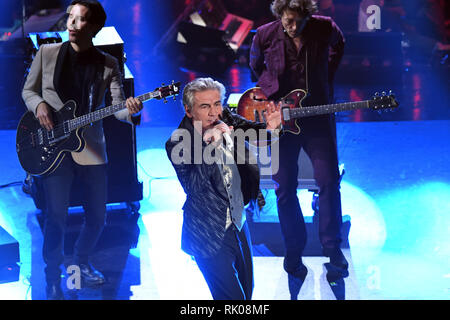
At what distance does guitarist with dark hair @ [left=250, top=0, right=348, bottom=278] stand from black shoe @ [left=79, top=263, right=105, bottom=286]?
1337 mm

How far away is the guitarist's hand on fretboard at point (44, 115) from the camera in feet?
13.6

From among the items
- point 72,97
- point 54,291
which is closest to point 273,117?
point 72,97

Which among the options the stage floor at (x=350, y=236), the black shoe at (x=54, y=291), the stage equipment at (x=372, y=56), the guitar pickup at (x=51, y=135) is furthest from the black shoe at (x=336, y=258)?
the stage equipment at (x=372, y=56)

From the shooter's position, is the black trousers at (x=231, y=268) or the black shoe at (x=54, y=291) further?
the black shoe at (x=54, y=291)

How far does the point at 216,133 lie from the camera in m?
3.17

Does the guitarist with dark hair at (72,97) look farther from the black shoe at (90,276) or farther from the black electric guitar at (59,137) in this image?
the black shoe at (90,276)

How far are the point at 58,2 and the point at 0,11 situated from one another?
42.5 inches

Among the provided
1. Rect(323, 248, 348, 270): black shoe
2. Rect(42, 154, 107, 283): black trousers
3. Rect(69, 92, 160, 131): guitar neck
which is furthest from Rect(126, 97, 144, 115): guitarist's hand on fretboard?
Rect(323, 248, 348, 270): black shoe

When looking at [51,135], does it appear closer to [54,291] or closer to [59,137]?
[59,137]

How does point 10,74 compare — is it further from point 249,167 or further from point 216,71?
point 249,167

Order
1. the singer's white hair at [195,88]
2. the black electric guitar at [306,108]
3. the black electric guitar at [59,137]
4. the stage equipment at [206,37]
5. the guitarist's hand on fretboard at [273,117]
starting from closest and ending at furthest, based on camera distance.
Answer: the singer's white hair at [195,88] → the guitarist's hand on fretboard at [273,117] → the black electric guitar at [59,137] → the black electric guitar at [306,108] → the stage equipment at [206,37]

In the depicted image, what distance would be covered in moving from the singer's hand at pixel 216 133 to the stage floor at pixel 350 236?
148 centimetres

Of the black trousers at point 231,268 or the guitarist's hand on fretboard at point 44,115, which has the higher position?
the guitarist's hand on fretboard at point 44,115

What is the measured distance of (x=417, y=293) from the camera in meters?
4.20
